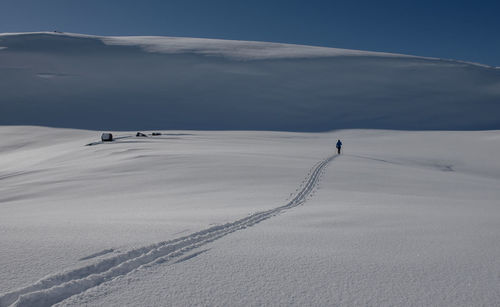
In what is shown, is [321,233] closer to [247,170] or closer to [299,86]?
[247,170]

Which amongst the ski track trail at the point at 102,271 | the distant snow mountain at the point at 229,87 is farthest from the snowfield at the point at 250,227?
the distant snow mountain at the point at 229,87

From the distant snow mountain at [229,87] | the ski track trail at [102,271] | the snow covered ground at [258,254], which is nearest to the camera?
the ski track trail at [102,271]

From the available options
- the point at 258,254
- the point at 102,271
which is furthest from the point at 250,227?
the point at 102,271

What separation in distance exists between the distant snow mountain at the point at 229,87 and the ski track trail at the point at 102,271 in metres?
48.1

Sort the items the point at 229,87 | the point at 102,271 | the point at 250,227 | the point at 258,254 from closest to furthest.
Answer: the point at 102,271
the point at 258,254
the point at 250,227
the point at 229,87

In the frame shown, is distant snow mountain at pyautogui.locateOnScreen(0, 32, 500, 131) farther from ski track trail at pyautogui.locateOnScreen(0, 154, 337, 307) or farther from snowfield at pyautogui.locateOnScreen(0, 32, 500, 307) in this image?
ski track trail at pyautogui.locateOnScreen(0, 154, 337, 307)

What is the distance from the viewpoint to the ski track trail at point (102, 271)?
2.90 metres

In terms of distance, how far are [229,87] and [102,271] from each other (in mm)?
67999

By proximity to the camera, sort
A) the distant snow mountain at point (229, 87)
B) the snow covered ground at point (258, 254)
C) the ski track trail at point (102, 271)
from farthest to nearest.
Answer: the distant snow mountain at point (229, 87), the snow covered ground at point (258, 254), the ski track trail at point (102, 271)

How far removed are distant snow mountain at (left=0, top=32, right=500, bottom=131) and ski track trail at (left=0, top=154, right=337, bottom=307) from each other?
48.1 m

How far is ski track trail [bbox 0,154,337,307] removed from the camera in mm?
2900

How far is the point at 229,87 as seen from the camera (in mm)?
70250

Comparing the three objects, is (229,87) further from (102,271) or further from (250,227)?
(102,271)

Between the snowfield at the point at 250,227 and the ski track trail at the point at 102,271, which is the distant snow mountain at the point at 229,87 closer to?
the snowfield at the point at 250,227
